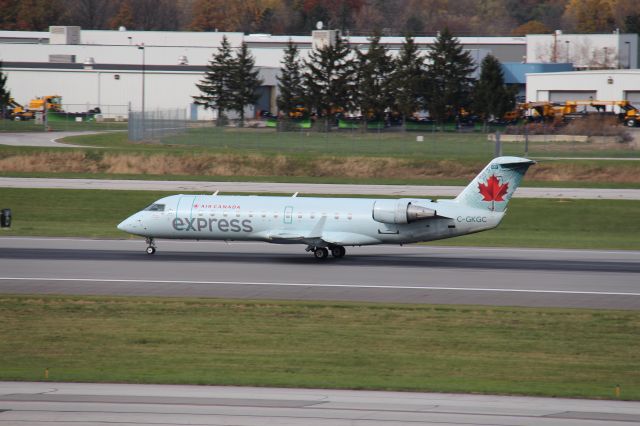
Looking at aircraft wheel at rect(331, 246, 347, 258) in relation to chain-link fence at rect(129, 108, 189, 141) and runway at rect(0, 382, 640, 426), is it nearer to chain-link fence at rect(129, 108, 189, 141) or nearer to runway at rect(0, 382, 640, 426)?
runway at rect(0, 382, 640, 426)

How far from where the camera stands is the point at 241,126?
356ft

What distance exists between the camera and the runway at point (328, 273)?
31688 mm

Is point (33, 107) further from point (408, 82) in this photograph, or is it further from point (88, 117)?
point (408, 82)

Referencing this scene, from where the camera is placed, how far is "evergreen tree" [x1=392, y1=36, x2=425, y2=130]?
Result: 11319 cm

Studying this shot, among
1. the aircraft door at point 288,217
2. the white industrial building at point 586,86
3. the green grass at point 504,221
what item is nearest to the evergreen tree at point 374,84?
the white industrial building at point 586,86

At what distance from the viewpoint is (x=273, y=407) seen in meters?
18.5

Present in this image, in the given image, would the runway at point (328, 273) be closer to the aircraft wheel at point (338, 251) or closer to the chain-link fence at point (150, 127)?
the aircraft wheel at point (338, 251)

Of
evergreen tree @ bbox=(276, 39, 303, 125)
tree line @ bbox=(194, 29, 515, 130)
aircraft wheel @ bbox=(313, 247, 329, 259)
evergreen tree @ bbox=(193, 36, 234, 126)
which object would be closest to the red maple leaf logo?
aircraft wheel @ bbox=(313, 247, 329, 259)

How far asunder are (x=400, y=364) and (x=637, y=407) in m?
6.01

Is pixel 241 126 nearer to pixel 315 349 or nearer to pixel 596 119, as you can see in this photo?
pixel 596 119

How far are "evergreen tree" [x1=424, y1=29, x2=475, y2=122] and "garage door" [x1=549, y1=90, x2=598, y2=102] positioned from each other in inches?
442

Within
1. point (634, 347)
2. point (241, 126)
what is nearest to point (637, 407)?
point (634, 347)

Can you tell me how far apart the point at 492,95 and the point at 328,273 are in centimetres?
7486

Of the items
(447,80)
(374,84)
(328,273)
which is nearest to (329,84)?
(374,84)
